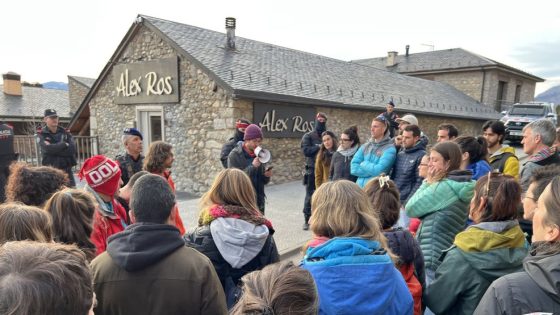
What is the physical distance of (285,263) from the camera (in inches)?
45.1

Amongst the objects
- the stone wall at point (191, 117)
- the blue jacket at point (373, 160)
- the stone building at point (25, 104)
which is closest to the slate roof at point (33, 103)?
the stone building at point (25, 104)

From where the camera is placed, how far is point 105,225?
2.43m

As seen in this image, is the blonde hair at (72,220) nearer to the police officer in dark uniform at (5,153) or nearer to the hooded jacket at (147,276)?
the hooded jacket at (147,276)

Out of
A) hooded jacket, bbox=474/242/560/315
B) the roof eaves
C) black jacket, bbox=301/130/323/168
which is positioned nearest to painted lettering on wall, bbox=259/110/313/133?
the roof eaves

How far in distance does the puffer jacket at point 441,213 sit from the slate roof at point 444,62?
91.7 ft

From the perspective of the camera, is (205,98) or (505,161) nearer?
(505,161)

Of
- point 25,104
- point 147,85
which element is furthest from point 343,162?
point 25,104

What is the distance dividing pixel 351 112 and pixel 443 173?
32.8ft

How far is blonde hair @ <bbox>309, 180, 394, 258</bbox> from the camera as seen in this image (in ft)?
5.79

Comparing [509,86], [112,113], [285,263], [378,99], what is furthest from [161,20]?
[509,86]

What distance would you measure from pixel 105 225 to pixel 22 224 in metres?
0.81

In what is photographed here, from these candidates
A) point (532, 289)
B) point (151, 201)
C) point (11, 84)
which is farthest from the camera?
point (11, 84)

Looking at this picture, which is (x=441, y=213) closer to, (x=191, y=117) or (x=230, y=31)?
(x=191, y=117)

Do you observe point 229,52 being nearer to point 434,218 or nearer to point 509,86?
point 434,218
